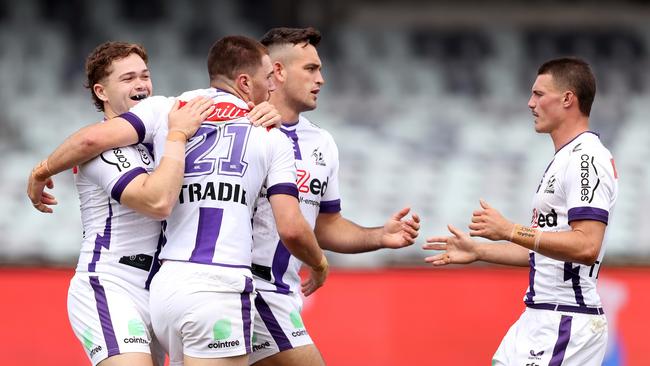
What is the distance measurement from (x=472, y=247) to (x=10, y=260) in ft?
24.3

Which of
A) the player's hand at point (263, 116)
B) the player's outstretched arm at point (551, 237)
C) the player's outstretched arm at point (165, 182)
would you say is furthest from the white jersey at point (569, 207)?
the player's outstretched arm at point (165, 182)

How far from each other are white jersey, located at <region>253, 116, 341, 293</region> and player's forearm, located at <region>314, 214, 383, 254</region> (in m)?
0.08

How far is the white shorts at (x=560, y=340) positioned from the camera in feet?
18.7

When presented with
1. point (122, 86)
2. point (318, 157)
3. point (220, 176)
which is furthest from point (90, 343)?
point (318, 157)

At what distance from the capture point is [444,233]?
1252cm

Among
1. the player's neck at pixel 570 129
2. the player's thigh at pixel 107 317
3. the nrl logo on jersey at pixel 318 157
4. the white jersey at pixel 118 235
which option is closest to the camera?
the player's thigh at pixel 107 317

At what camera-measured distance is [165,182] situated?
4953 millimetres

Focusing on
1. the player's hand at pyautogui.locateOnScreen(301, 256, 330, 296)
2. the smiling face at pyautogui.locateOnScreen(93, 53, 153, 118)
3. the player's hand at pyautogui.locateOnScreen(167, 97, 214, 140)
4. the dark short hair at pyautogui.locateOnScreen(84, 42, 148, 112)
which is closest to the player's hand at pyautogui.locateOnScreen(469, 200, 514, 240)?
the player's hand at pyautogui.locateOnScreen(301, 256, 330, 296)

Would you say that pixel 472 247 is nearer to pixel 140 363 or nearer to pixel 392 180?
pixel 140 363

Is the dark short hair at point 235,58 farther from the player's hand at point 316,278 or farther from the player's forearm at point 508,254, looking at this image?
the player's forearm at point 508,254

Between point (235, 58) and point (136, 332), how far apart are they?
146 cm

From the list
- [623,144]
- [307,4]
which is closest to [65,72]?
[307,4]

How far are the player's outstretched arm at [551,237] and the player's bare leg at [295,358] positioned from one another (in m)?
1.26

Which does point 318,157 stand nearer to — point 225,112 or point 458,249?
point 458,249
